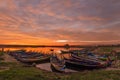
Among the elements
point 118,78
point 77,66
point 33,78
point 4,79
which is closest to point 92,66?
point 77,66

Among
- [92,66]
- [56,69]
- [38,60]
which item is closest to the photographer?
[56,69]

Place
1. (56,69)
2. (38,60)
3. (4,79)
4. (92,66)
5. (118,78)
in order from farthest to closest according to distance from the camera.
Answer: (38,60) < (92,66) < (56,69) < (118,78) < (4,79)

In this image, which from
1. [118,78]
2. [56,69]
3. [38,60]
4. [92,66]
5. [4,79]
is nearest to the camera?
[4,79]

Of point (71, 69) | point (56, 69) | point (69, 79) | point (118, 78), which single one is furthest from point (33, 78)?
point (71, 69)

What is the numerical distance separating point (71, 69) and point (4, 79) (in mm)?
12979

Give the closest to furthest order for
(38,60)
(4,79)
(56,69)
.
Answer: (4,79), (56,69), (38,60)

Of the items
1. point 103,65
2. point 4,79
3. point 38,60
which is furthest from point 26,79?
point 38,60

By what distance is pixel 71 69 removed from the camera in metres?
26.6

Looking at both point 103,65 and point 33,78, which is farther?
point 103,65

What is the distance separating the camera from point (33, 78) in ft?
54.9

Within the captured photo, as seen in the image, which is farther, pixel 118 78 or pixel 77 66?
pixel 77 66

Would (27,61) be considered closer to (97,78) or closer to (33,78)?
(33,78)

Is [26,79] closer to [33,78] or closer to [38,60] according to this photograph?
[33,78]

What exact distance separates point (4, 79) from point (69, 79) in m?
6.64
